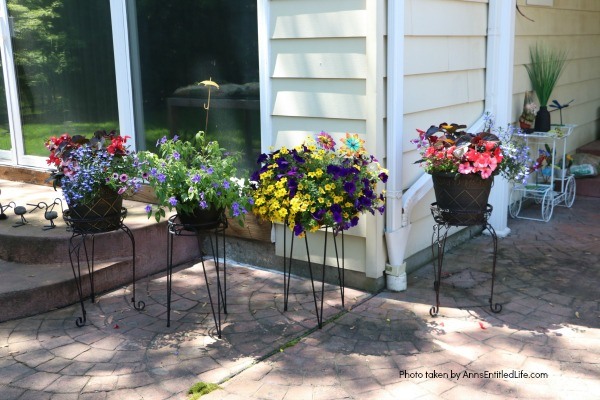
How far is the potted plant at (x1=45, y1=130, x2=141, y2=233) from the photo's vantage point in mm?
3389

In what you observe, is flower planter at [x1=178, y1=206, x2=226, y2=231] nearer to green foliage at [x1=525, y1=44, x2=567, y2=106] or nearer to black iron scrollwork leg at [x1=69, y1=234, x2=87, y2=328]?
black iron scrollwork leg at [x1=69, y1=234, x2=87, y2=328]

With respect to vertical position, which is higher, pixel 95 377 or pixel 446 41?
pixel 446 41

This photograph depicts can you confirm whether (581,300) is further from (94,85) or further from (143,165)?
(94,85)

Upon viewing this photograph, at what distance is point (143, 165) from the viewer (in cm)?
330

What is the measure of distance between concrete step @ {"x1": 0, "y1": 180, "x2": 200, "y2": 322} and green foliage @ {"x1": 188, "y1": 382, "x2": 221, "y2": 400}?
135cm

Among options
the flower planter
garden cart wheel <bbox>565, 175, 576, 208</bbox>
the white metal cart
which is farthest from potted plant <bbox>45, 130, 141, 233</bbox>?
garden cart wheel <bbox>565, 175, 576, 208</bbox>

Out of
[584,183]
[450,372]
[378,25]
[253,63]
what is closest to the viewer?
[450,372]

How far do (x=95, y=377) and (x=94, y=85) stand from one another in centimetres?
291

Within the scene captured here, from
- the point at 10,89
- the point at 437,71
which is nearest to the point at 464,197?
the point at 437,71

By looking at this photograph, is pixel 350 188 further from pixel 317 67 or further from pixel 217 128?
pixel 217 128

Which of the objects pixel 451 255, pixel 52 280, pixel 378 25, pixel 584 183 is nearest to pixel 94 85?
pixel 52 280

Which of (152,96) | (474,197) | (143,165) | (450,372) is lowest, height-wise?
(450,372)

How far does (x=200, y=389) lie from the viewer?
2.82m

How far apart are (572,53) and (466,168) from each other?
13.1 feet
